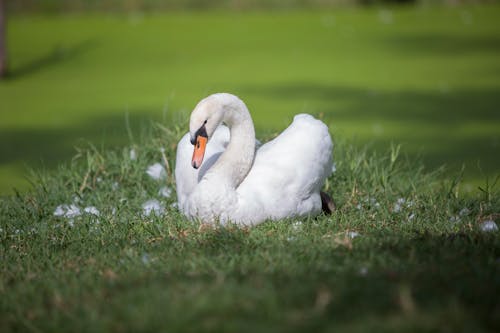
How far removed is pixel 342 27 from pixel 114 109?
4.06m

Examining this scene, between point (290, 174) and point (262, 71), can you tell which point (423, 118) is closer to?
point (262, 71)

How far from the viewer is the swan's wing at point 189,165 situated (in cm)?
332

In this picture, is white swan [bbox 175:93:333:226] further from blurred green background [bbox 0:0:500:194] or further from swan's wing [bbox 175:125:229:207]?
blurred green background [bbox 0:0:500:194]

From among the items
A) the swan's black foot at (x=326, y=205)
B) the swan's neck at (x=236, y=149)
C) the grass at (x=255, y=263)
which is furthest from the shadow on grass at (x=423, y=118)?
the swan's neck at (x=236, y=149)

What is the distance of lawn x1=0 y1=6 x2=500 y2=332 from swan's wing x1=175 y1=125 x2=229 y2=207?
0.40ft

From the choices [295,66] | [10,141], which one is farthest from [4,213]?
[295,66]

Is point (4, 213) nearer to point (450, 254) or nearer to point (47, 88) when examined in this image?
point (450, 254)

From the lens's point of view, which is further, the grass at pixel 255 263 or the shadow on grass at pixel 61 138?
the shadow on grass at pixel 61 138

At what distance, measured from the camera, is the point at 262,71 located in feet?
25.2

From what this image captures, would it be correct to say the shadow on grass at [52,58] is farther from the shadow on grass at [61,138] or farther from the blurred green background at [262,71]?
the shadow on grass at [61,138]

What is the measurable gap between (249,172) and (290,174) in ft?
0.57

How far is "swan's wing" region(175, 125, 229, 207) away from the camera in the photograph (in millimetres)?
3318

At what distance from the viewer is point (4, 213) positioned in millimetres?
3672

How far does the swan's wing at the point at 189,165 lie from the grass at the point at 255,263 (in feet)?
0.42
